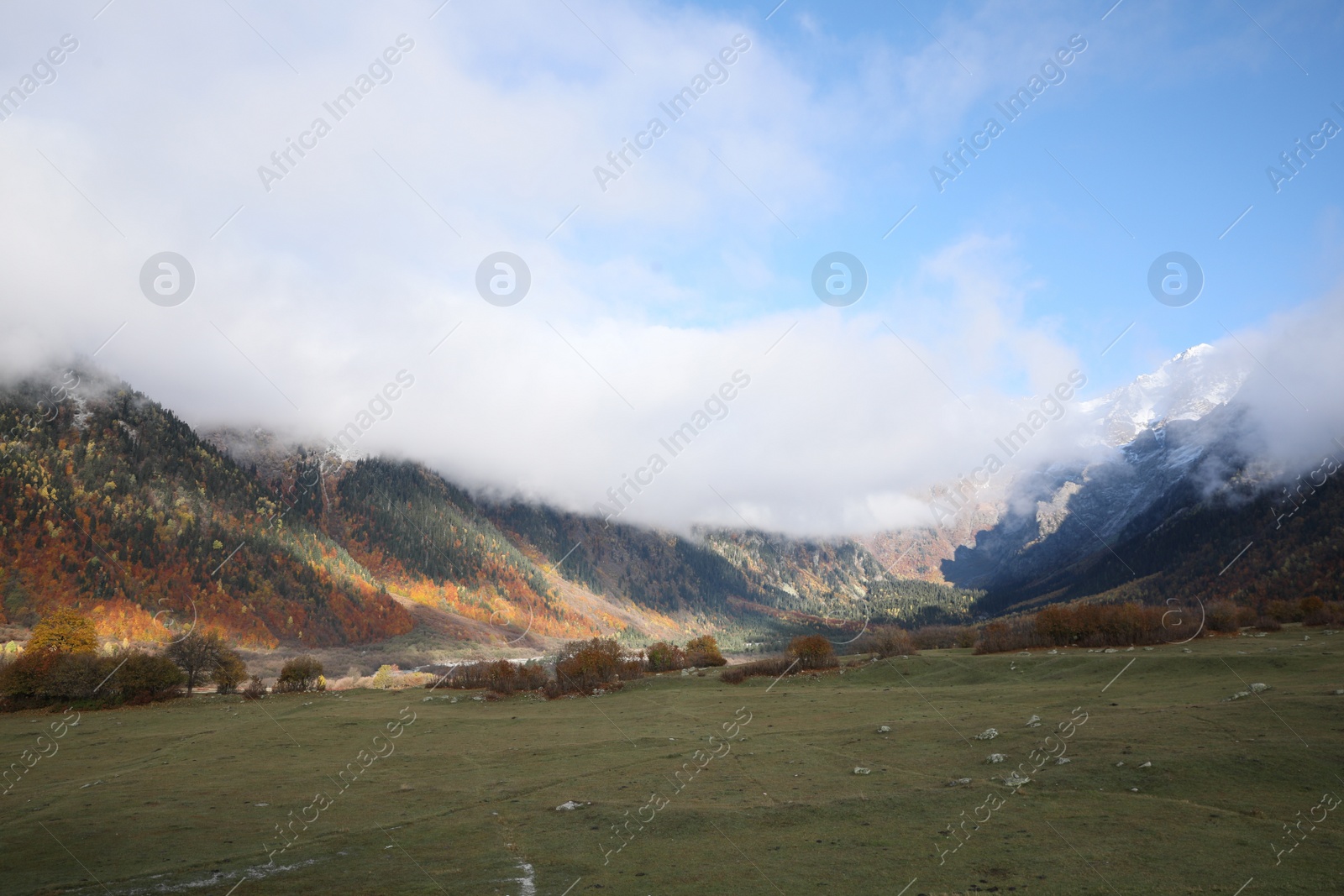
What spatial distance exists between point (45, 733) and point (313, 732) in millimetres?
20719

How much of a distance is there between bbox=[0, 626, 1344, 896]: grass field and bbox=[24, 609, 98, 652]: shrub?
41936 mm

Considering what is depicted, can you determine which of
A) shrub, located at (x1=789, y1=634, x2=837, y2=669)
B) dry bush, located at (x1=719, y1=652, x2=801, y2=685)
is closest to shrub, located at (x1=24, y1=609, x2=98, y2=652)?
dry bush, located at (x1=719, y1=652, x2=801, y2=685)

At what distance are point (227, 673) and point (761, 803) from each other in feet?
207

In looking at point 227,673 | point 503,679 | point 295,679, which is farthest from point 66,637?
point 503,679

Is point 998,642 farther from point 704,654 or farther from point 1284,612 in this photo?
point 1284,612

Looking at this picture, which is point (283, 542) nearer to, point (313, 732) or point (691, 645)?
point (691, 645)

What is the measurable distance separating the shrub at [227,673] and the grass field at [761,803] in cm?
2671

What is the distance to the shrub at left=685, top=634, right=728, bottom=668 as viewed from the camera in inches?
2840

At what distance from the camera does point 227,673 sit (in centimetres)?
6197

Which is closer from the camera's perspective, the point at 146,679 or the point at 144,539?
the point at 146,679

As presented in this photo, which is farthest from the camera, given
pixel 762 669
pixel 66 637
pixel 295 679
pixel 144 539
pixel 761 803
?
pixel 144 539

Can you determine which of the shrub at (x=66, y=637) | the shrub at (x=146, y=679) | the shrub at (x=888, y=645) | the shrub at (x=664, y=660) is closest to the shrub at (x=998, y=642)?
the shrub at (x=888, y=645)

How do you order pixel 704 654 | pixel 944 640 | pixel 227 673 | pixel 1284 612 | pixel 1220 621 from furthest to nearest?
pixel 944 640, pixel 704 654, pixel 1284 612, pixel 227 673, pixel 1220 621

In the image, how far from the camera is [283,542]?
186m
